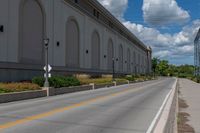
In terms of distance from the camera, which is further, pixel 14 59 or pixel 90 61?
pixel 90 61

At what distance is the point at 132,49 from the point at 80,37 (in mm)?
63844

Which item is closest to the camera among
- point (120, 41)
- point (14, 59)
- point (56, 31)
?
point (14, 59)

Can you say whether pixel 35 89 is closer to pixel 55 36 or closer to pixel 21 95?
pixel 21 95

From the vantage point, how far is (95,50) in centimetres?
6719

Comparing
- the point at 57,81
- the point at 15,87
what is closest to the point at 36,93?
the point at 15,87

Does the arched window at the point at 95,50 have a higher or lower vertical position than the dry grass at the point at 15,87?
higher

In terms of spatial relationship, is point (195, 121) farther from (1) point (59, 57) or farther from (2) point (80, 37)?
(2) point (80, 37)

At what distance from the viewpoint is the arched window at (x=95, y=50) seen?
6528 cm

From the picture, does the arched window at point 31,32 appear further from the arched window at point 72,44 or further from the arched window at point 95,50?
the arched window at point 95,50

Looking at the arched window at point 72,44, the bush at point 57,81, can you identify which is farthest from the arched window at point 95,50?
the bush at point 57,81

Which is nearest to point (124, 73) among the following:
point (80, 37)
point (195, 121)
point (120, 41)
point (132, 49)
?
point (120, 41)

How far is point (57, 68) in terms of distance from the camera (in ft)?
149

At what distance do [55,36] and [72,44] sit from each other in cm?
803

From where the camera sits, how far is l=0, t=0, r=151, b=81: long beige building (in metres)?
34.0
